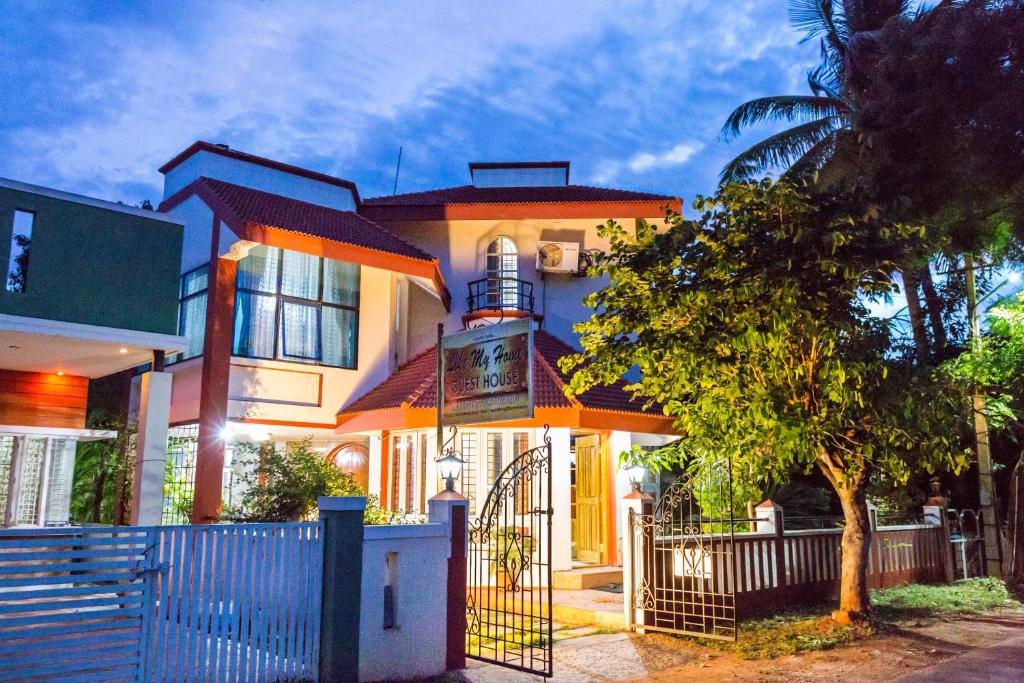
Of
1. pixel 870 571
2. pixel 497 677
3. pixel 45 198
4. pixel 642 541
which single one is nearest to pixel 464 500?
pixel 497 677

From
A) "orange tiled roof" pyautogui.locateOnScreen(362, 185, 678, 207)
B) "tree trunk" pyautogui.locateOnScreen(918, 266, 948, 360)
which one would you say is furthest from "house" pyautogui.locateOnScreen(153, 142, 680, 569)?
"tree trunk" pyautogui.locateOnScreen(918, 266, 948, 360)

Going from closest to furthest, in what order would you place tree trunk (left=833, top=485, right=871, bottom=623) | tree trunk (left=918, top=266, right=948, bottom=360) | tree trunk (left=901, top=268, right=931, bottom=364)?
tree trunk (left=833, top=485, right=871, bottom=623) < tree trunk (left=901, top=268, right=931, bottom=364) < tree trunk (left=918, top=266, right=948, bottom=360)

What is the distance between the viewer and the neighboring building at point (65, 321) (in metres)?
9.58

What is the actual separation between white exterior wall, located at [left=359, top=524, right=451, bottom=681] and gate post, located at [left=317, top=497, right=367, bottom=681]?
188mm

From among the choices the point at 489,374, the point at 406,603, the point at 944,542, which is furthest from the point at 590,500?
the point at 406,603

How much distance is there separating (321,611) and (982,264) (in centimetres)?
1395

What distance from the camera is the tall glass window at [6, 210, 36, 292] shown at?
944 centimetres


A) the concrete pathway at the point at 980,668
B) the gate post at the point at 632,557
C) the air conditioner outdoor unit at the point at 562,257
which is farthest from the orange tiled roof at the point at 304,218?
the concrete pathway at the point at 980,668

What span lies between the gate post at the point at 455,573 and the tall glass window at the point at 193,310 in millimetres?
7916

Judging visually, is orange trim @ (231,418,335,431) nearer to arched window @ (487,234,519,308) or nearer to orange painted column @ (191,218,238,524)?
orange painted column @ (191,218,238,524)

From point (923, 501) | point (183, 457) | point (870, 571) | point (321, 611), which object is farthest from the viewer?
point (923, 501)

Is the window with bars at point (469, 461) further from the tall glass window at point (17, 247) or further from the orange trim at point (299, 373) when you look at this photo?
the tall glass window at point (17, 247)

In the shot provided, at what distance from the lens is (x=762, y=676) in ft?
25.1

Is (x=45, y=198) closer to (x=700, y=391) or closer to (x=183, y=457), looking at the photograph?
(x=183, y=457)
